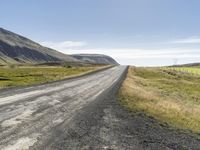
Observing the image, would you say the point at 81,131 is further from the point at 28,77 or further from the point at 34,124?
the point at 28,77

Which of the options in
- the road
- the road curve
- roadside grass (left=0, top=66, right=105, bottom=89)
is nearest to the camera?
the road curve

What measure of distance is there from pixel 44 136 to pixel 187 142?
559cm

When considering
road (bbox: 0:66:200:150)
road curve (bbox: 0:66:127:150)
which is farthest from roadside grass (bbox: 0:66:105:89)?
road (bbox: 0:66:200:150)

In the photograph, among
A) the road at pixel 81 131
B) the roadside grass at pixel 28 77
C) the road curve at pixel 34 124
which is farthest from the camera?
the roadside grass at pixel 28 77

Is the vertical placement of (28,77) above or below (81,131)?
below

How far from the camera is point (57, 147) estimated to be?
10.8 meters

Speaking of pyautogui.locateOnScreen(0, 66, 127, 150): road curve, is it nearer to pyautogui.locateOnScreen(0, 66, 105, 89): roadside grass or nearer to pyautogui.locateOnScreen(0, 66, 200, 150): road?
pyautogui.locateOnScreen(0, 66, 200, 150): road

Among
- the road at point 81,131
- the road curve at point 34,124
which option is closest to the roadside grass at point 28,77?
the road curve at point 34,124

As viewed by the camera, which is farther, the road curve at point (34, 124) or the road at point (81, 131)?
the road at point (81, 131)

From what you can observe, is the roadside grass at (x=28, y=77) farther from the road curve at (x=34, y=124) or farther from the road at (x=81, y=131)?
the road at (x=81, y=131)

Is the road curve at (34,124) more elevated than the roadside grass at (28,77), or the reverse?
the road curve at (34,124)

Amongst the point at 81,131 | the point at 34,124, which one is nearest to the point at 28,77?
the point at 34,124

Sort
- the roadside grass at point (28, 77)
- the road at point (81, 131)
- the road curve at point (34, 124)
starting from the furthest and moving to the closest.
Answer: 1. the roadside grass at point (28, 77)
2. the road at point (81, 131)
3. the road curve at point (34, 124)

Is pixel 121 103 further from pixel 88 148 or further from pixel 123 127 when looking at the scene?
pixel 88 148
